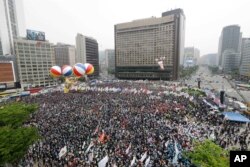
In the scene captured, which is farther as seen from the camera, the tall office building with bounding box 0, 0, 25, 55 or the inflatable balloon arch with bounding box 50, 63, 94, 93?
the tall office building with bounding box 0, 0, 25, 55

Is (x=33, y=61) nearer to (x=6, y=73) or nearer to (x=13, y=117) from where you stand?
(x=6, y=73)

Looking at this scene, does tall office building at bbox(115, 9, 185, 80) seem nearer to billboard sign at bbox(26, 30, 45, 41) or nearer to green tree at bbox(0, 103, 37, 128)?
billboard sign at bbox(26, 30, 45, 41)

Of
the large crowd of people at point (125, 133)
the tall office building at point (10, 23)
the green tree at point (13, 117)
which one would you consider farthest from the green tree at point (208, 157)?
the tall office building at point (10, 23)

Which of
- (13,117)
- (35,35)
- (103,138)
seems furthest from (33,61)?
(103,138)

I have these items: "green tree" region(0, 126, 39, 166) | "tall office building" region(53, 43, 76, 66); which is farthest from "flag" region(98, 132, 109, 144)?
"tall office building" region(53, 43, 76, 66)

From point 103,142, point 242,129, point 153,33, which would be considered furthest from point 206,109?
point 153,33

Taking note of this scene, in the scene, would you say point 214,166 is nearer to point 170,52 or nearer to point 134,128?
point 134,128
